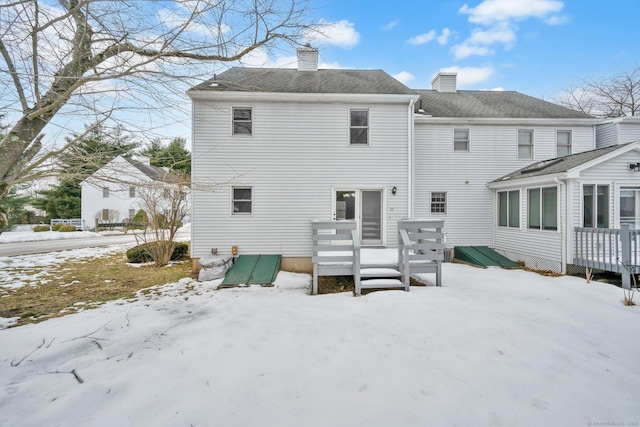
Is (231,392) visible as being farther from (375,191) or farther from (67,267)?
(67,267)

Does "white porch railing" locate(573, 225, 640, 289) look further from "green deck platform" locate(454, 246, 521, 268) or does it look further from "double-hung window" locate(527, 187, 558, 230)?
"green deck platform" locate(454, 246, 521, 268)

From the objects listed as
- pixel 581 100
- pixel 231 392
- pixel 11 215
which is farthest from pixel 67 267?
pixel 581 100

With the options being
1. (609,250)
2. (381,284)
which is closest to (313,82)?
(381,284)

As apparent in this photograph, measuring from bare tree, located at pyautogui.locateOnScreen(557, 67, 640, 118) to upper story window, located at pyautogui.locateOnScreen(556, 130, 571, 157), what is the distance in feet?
40.7

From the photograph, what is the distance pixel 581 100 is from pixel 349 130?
20117mm

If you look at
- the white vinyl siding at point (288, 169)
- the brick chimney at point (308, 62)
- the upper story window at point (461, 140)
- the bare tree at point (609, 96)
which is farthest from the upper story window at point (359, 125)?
the bare tree at point (609, 96)

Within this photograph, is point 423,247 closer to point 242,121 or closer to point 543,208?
point 543,208

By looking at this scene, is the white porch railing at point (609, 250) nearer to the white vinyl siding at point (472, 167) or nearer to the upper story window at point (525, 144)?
the white vinyl siding at point (472, 167)

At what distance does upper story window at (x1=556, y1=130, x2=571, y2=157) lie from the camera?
33.2 feet

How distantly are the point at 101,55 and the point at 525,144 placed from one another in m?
12.3

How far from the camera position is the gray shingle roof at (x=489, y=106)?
10109mm

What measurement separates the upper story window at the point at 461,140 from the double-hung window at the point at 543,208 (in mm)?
2610

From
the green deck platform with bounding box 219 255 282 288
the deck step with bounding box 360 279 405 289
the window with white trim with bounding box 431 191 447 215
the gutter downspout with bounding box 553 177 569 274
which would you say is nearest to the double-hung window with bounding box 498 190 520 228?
the gutter downspout with bounding box 553 177 569 274

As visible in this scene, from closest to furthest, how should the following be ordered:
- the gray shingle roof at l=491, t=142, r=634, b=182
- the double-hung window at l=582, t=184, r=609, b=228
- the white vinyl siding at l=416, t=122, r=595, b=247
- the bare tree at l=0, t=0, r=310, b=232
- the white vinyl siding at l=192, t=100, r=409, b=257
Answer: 1. the bare tree at l=0, t=0, r=310, b=232
2. the gray shingle roof at l=491, t=142, r=634, b=182
3. the double-hung window at l=582, t=184, r=609, b=228
4. the white vinyl siding at l=192, t=100, r=409, b=257
5. the white vinyl siding at l=416, t=122, r=595, b=247
